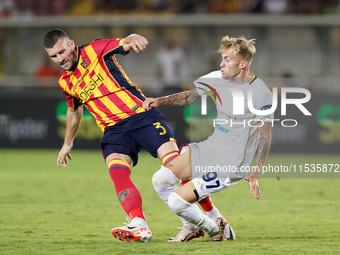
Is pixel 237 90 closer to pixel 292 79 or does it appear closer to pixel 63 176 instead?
pixel 63 176

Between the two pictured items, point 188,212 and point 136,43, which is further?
point 136,43

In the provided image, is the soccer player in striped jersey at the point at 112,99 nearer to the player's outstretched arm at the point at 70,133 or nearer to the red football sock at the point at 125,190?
the red football sock at the point at 125,190

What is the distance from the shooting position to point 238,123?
454cm

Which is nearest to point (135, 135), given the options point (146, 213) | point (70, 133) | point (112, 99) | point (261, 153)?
point (112, 99)

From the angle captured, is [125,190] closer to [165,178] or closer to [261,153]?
[165,178]

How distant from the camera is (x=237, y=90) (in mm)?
4559

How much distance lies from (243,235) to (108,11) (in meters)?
11.1

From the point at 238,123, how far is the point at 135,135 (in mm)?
1138

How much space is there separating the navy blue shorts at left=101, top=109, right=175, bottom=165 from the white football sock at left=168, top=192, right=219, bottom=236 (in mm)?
690

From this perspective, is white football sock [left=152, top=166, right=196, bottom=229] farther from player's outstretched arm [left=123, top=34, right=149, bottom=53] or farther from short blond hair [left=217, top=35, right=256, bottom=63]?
short blond hair [left=217, top=35, right=256, bottom=63]

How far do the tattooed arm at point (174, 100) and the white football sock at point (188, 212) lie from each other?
82 cm

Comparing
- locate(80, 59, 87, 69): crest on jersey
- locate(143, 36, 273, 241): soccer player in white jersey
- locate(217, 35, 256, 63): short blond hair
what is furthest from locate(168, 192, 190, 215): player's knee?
locate(80, 59, 87, 69): crest on jersey

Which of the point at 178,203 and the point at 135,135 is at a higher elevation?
the point at 135,135

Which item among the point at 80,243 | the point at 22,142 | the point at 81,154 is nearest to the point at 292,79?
the point at 81,154
